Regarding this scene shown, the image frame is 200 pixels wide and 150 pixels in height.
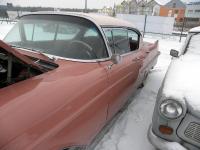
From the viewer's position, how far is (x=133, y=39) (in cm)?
449

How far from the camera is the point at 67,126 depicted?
1.94 metres

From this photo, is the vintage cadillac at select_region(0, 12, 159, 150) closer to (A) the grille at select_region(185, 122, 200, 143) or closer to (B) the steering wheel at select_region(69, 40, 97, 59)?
(B) the steering wheel at select_region(69, 40, 97, 59)

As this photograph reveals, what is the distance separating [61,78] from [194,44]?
10.5 ft

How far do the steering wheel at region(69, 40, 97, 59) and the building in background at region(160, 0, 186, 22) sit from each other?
41165mm

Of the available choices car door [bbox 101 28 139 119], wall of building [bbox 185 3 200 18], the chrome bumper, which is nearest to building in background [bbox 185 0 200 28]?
wall of building [bbox 185 3 200 18]

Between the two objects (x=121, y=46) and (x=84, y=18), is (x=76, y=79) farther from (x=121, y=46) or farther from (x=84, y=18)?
(x=121, y=46)

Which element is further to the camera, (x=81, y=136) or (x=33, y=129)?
(x=81, y=136)

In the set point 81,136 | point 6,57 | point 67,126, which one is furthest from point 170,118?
point 6,57

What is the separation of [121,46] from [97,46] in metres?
0.76

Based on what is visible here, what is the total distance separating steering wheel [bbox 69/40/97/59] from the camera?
2.91 meters

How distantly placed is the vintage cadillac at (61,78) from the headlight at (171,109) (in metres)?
0.63

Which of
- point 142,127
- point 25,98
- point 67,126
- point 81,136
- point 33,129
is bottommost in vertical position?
point 142,127

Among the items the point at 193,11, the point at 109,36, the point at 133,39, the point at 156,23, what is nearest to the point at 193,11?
the point at 193,11

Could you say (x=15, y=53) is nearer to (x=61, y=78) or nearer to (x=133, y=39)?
(x=61, y=78)
